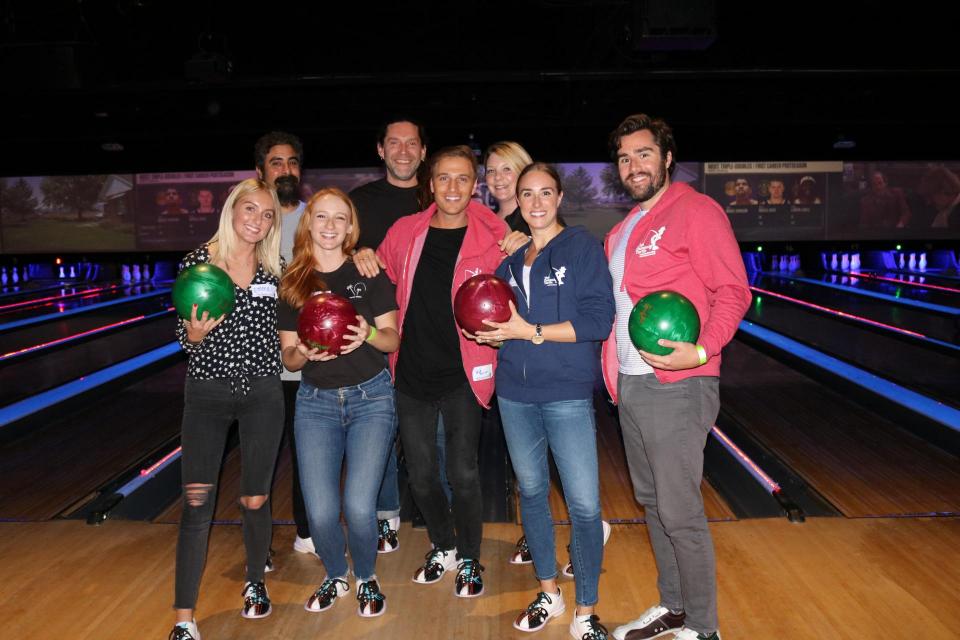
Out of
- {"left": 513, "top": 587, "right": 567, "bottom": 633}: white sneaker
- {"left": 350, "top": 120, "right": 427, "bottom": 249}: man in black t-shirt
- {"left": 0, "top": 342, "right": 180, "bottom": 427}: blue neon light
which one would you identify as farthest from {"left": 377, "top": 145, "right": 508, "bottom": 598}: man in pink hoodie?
{"left": 0, "top": 342, "right": 180, "bottom": 427}: blue neon light

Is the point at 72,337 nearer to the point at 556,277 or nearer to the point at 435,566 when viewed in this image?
the point at 435,566

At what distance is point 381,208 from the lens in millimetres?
2463

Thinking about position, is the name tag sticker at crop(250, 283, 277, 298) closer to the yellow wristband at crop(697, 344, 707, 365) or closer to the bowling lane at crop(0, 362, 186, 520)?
the yellow wristband at crop(697, 344, 707, 365)

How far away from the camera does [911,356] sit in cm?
521

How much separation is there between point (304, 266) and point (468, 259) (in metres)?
0.45

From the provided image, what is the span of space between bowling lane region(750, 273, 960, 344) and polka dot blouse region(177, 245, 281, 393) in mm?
5271

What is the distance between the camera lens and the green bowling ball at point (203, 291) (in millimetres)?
1722

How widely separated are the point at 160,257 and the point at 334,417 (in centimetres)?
973

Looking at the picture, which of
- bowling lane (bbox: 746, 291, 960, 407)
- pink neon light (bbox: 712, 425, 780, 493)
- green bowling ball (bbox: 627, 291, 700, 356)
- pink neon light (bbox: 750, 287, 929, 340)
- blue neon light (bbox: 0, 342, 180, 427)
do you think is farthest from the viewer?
pink neon light (bbox: 750, 287, 929, 340)

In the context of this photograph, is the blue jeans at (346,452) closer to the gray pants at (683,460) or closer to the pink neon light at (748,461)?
the gray pants at (683,460)

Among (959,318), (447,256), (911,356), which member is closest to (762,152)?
(959,318)

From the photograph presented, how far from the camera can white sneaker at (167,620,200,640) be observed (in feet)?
5.89

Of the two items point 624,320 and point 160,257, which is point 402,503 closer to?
point 624,320

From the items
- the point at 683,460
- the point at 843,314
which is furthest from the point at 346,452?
the point at 843,314
